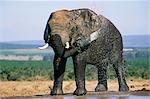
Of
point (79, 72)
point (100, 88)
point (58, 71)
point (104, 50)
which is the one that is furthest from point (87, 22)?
point (100, 88)

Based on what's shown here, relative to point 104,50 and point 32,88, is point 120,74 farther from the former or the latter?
point 32,88

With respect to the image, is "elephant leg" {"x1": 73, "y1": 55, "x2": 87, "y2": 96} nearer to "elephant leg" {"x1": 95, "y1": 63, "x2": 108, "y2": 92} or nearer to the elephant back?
the elephant back

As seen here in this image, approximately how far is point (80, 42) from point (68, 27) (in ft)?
1.40

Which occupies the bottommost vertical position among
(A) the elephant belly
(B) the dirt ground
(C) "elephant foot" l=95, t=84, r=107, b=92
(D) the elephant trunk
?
(B) the dirt ground

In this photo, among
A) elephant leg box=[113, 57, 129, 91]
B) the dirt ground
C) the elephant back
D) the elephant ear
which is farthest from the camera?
the dirt ground

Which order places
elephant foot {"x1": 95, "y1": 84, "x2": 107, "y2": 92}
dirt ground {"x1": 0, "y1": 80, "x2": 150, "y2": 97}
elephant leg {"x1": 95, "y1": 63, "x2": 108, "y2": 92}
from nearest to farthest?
elephant leg {"x1": 95, "y1": 63, "x2": 108, "y2": 92}
elephant foot {"x1": 95, "y1": 84, "x2": 107, "y2": 92}
dirt ground {"x1": 0, "y1": 80, "x2": 150, "y2": 97}

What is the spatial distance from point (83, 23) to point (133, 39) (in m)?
44.2

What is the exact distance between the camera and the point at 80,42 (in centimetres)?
1257

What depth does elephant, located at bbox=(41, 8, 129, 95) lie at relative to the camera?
12.2 meters

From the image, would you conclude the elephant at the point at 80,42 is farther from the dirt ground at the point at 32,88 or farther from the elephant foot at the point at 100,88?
the dirt ground at the point at 32,88

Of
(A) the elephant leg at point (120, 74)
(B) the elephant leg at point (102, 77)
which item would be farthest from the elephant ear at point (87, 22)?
(A) the elephant leg at point (120, 74)

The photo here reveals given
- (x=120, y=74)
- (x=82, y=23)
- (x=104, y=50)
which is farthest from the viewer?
(x=120, y=74)

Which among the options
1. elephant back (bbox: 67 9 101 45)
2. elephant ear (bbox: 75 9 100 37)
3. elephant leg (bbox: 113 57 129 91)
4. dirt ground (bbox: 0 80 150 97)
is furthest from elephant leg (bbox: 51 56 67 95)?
dirt ground (bbox: 0 80 150 97)

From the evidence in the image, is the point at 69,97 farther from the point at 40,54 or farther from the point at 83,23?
the point at 40,54
